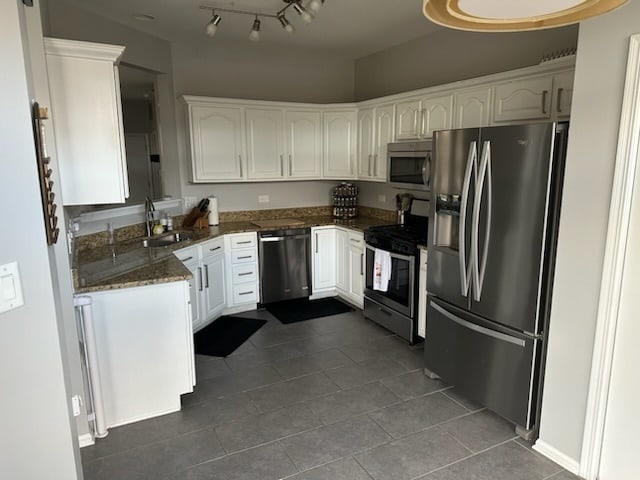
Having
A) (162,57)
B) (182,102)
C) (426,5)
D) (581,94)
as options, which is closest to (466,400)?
(581,94)

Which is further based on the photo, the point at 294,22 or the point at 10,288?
the point at 294,22

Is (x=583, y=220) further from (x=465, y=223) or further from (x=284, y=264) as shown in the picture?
(x=284, y=264)

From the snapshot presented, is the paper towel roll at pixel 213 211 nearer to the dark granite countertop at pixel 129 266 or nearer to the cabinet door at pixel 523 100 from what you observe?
the dark granite countertop at pixel 129 266

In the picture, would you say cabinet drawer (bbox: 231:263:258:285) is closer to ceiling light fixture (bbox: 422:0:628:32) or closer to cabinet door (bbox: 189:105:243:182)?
cabinet door (bbox: 189:105:243:182)

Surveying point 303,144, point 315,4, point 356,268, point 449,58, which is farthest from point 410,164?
point 315,4

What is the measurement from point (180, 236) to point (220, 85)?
1805mm

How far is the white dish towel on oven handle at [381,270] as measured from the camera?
151 inches

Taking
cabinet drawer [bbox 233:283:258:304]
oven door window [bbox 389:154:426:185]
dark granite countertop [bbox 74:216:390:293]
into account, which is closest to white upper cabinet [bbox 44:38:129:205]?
dark granite countertop [bbox 74:216:390:293]

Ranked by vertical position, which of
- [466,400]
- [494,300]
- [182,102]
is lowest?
[466,400]

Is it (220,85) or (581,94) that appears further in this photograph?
(220,85)

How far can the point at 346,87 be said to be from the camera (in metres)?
5.40

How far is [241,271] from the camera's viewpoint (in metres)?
4.46

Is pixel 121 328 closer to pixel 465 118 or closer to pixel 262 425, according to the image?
pixel 262 425

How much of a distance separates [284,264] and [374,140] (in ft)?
5.46
